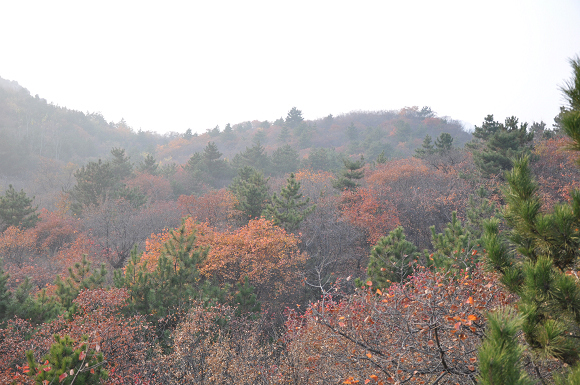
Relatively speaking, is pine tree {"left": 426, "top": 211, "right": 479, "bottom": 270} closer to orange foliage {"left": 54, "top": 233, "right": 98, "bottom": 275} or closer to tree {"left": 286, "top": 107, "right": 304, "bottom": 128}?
orange foliage {"left": 54, "top": 233, "right": 98, "bottom": 275}

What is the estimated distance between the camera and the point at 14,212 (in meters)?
22.0

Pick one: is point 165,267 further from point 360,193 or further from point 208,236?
point 360,193

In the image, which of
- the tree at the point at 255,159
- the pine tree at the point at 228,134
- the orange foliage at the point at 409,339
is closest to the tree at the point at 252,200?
the orange foliage at the point at 409,339

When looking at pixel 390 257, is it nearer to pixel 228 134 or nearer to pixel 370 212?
pixel 370 212

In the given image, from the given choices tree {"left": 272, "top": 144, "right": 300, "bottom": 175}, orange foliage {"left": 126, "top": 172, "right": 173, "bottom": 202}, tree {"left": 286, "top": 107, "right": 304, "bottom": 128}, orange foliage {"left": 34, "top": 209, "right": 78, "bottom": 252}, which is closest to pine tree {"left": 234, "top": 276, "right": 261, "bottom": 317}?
orange foliage {"left": 34, "top": 209, "right": 78, "bottom": 252}

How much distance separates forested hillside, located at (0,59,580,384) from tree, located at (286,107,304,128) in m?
5.54

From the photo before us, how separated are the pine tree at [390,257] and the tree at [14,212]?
24.4m

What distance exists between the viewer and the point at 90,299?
8.56 m

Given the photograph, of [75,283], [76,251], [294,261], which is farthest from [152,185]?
[75,283]

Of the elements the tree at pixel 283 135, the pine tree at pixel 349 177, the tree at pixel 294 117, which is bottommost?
the pine tree at pixel 349 177

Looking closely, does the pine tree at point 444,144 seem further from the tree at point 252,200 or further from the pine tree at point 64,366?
the pine tree at point 64,366

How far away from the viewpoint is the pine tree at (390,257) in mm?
10705

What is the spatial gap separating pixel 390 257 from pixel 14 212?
25.4 meters

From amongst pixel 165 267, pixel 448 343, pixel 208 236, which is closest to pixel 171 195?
pixel 208 236
